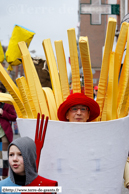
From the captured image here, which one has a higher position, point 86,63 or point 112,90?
point 86,63

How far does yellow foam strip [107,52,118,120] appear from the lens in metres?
1.80

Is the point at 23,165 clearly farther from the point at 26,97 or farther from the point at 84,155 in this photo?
the point at 26,97

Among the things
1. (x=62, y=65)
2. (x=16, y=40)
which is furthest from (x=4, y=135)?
(x=62, y=65)

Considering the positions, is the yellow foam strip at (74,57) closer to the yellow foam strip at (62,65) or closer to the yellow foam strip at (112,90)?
the yellow foam strip at (62,65)

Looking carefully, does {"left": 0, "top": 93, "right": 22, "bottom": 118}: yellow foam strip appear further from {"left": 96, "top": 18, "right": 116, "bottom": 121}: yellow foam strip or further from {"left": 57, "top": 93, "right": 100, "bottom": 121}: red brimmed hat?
{"left": 96, "top": 18, "right": 116, "bottom": 121}: yellow foam strip

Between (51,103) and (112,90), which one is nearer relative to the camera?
(112,90)

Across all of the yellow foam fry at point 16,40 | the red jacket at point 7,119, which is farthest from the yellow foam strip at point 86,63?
the red jacket at point 7,119

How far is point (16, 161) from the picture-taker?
154cm

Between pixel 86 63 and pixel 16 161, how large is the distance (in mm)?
692

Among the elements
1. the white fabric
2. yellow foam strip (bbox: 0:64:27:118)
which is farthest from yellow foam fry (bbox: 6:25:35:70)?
the white fabric

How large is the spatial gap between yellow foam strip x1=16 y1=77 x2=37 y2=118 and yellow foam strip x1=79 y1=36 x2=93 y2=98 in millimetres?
380

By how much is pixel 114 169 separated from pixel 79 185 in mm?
234

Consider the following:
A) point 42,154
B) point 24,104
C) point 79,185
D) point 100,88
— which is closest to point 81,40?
point 100,88

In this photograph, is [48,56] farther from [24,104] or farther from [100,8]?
[100,8]
